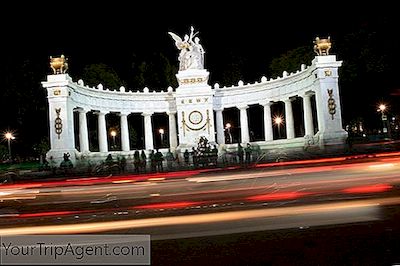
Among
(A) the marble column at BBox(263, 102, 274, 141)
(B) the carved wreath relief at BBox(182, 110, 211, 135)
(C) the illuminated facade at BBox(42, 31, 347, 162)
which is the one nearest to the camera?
(C) the illuminated facade at BBox(42, 31, 347, 162)

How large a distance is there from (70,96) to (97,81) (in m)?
20.6

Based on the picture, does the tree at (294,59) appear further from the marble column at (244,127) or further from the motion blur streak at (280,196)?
the motion blur streak at (280,196)

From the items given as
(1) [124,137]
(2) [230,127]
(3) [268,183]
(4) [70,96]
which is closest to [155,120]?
(2) [230,127]

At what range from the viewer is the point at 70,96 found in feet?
145

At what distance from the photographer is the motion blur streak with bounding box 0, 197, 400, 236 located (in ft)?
36.0

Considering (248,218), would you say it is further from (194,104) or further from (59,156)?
A: (194,104)

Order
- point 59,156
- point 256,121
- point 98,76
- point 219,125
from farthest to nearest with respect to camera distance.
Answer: point 256,121 → point 98,76 → point 219,125 → point 59,156

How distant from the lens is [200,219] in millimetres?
11555

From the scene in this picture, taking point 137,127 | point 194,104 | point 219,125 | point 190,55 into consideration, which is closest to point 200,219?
point 194,104

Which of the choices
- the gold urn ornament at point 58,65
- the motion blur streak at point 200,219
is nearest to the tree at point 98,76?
the gold urn ornament at point 58,65

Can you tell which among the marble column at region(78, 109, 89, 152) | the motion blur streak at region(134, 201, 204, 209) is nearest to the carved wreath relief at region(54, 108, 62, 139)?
the marble column at region(78, 109, 89, 152)

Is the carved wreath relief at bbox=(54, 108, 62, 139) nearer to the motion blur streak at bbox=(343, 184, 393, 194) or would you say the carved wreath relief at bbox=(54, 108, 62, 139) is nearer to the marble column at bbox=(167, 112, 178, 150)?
the marble column at bbox=(167, 112, 178, 150)

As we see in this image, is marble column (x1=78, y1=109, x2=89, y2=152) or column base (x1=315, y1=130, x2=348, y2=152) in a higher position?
marble column (x1=78, y1=109, x2=89, y2=152)

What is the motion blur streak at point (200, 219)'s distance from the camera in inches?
432
